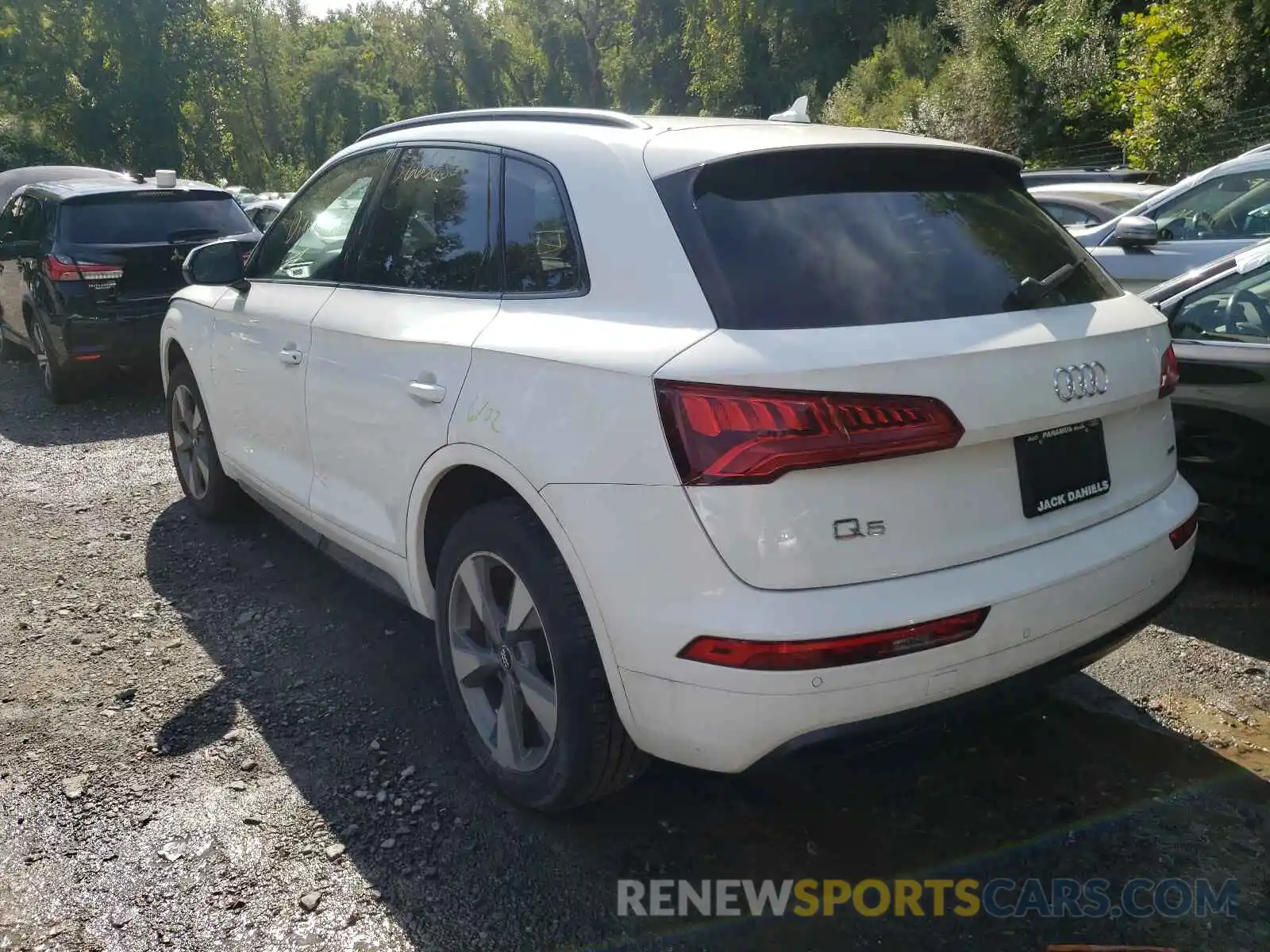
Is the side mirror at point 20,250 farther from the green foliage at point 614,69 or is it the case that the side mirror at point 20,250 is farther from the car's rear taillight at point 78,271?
the green foliage at point 614,69

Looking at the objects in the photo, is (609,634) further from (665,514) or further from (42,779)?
(42,779)

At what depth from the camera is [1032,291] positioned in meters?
2.68

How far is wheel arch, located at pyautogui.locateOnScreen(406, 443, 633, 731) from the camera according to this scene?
2.48 meters

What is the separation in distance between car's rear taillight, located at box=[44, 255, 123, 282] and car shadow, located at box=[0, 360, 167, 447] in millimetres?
875

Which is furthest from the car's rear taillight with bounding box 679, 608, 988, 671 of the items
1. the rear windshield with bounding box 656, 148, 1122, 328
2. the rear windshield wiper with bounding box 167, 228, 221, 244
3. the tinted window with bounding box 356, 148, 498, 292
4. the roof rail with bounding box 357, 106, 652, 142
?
the rear windshield wiper with bounding box 167, 228, 221, 244

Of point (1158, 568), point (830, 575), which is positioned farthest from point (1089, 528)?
point (830, 575)

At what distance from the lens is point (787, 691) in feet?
7.27

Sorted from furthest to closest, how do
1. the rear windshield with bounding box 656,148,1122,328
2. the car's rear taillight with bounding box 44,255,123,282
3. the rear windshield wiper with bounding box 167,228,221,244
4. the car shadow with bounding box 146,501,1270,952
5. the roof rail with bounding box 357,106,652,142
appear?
the rear windshield wiper with bounding box 167,228,221,244 → the car's rear taillight with bounding box 44,255,123,282 → the roof rail with bounding box 357,106,652,142 → the car shadow with bounding box 146,501,1270,952 → the rear windshield with bounding box 656,148,1122,328

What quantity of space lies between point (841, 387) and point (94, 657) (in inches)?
127

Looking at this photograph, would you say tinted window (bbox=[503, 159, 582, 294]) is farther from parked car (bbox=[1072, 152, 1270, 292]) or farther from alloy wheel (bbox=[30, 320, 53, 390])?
alloy wheel (bbox=[30, 320, 53, 390])

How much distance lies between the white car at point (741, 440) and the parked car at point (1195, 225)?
173 inches

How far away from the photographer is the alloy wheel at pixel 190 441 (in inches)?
206

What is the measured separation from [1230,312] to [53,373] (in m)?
8.21

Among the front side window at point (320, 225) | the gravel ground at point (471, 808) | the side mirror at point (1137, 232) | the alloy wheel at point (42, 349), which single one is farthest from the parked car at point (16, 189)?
the side mirror at point (1137, 232)
